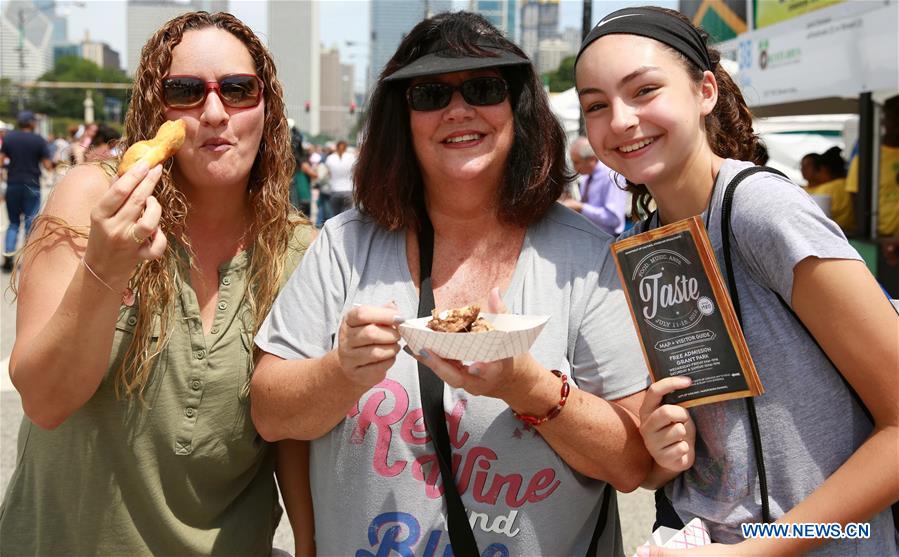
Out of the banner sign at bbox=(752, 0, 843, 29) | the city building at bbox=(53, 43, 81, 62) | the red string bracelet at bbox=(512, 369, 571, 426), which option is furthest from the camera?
the city building at bbox=(53, 43, 81, 62)

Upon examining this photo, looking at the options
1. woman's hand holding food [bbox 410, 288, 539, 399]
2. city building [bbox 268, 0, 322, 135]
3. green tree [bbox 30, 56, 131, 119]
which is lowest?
woman's hand holding food [bbox 410, 288, 539, 399]

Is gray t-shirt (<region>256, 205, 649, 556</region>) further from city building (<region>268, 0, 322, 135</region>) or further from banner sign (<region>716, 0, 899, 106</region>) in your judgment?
city building (<region>268, 0, 322, 135</region>)

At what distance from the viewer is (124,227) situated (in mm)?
2094

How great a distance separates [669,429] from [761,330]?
34cm

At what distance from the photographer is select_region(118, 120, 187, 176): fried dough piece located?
2262 millimetres

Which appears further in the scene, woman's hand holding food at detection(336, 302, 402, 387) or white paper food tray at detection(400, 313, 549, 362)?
woman's hand holding food at detection(336, 302, 402, 387)

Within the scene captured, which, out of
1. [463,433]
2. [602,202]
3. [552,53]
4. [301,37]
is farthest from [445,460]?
[552,53]

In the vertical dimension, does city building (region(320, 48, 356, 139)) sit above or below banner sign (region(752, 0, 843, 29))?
above

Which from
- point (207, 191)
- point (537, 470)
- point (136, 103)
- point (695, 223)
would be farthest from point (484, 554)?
point (136, 103)

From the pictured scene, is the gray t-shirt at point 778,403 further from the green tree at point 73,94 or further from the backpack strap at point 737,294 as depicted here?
the green tree at point 73,94

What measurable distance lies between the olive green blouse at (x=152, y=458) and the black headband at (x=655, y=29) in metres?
1.40

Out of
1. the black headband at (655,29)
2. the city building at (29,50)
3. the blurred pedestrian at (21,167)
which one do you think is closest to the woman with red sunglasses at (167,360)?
the black headband at (655,29)

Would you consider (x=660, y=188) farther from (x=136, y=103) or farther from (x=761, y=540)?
(x=136, y=103)

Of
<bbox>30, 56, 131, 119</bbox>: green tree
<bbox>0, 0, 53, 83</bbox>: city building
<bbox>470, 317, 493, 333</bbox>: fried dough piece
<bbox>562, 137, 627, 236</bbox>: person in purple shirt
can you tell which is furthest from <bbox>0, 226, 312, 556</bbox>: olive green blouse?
<bbox>0, 0, 53, 83</bbox>: city building
